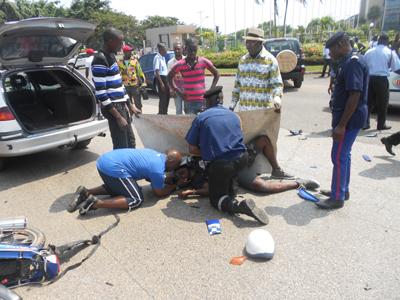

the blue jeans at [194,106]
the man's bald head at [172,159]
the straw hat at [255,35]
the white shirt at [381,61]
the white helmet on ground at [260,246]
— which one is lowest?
the white helmet on ground at [260,246]

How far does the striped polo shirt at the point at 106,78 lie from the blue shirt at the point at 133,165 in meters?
0.76

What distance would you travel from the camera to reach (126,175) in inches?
153

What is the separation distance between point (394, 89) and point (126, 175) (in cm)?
653

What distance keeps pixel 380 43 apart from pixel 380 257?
5.52 m

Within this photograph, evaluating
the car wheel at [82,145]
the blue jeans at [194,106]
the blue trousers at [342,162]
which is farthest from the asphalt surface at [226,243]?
the blue jeans at [194,106]

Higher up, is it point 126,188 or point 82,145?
point 126,188

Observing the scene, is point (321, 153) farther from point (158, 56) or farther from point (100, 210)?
point (158, 56)

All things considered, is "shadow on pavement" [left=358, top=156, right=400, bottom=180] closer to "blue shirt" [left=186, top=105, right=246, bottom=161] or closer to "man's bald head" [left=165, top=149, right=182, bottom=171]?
"blue shirt" [left=186, top=105, right=246, bottom=161]

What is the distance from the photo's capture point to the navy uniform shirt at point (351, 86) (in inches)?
129

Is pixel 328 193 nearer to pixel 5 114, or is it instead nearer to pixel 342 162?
pixel 342 162

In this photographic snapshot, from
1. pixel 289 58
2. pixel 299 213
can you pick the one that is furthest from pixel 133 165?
pixel 289 58

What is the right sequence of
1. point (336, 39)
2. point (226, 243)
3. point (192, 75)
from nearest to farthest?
point (226, 243), point (336, 39), point (192, 75)

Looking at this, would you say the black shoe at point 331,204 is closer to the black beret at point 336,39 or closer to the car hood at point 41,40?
the black beret at point 336,39

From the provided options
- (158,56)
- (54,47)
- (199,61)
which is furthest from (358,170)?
(158,56)
